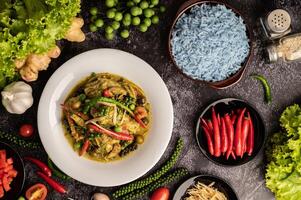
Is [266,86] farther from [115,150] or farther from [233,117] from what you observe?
[115,150]

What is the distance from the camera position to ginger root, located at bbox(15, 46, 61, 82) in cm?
527

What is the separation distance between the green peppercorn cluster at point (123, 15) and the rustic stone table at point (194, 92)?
135 millimetres

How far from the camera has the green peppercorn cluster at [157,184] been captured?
5766mm

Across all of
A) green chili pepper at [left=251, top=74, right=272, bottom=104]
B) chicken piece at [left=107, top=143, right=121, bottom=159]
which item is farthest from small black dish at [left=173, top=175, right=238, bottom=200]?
green chili pepper at [left=251, top=74, right=272, bottom=104]

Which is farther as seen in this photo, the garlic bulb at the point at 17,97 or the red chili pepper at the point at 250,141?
the red chili pepper at the point at 250,141

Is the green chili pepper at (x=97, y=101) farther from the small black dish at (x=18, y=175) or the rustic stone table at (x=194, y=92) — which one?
the small black dish at (x=18, y=175)

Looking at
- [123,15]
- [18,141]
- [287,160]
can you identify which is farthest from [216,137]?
[18,141]

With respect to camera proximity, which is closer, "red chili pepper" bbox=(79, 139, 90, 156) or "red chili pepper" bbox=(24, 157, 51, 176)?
"red chili pepper" bbox=(79, 139, 90, 156)

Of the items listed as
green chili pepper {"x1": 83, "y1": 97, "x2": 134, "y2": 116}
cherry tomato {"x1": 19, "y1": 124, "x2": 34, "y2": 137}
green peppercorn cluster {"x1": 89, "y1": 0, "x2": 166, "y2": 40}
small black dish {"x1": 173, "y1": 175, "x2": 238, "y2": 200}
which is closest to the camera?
green chili pepper {"x1": 83, "y1": 97, "x2": 134, "y2": 116}

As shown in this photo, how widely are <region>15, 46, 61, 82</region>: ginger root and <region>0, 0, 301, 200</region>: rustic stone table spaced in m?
0.25

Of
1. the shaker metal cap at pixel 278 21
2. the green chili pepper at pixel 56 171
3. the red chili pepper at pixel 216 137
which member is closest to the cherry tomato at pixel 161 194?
the red chili pepper at pixel 216 137

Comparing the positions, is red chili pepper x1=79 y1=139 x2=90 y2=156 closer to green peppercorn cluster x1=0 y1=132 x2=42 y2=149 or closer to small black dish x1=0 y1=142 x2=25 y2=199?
green peppercorn cluster x1=0 y1=132 x2=42 y2=149

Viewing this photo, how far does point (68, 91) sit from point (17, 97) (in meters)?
0.45

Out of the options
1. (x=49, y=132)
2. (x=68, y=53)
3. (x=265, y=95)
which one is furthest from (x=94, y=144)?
(x=265, y=95)
